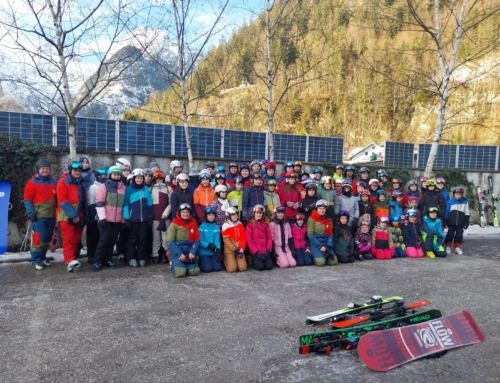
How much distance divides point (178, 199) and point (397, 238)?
5.05m

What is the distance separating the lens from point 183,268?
6.28 meters

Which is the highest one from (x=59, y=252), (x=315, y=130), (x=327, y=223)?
(x=315, y=130)

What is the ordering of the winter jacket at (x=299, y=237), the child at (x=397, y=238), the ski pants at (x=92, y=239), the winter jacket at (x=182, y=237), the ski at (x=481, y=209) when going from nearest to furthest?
the winter jacket at (x=182, y=237)
the ski pants at (x=92, y=239)
the winter jacket at (x=299, y=237)
the child at (x=397, y=238)
the ski at (x=481, y=209)

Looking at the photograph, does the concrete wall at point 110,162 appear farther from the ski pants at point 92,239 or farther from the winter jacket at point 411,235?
the winter jacket at point 411,235

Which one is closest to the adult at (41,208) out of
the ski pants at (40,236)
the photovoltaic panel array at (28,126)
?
the ski pants at (40,236)

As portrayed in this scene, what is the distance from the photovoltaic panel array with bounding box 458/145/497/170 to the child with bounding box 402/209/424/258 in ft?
28.1

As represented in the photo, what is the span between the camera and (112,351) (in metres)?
3.60

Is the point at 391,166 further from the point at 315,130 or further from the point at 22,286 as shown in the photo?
the point at 315,130

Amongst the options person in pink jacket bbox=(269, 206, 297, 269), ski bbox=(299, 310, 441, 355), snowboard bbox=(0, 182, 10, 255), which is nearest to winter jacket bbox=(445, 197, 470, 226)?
person in pink jacket bbox=(269, 206, 297, 269)

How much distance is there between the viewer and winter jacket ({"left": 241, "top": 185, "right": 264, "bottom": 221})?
24.7 ft

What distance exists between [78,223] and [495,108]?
3683cm

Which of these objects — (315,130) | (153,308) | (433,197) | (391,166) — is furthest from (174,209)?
(315,130)

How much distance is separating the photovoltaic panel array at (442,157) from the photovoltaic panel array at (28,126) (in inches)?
532

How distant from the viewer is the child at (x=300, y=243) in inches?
291
